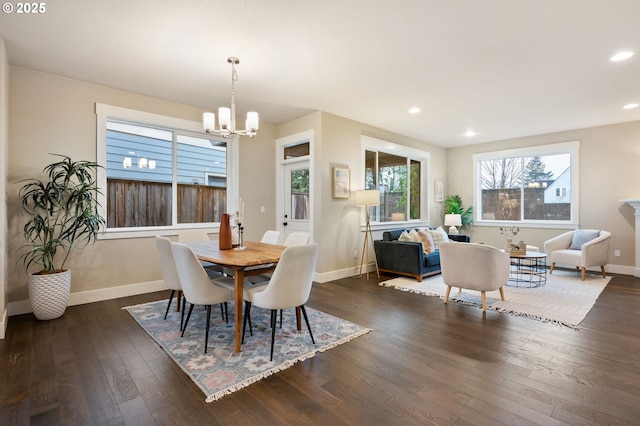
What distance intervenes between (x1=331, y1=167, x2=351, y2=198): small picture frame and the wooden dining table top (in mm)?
2069

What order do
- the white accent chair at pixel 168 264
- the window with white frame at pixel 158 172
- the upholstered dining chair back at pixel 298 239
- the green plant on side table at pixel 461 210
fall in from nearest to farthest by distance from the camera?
the white accent chair at pixel 168 264 < the upholstered dining chair back at pixel 298 239 < the window with white frame at pixel 158 172 < the green plant on side table at pixel 461 210

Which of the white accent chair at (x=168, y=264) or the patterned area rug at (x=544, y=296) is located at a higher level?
A: the white accent chair at (x=168, y=264)

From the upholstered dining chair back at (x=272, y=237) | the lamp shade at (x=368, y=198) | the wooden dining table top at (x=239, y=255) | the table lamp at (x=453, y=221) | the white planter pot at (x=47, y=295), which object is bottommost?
the white planter pot at (x=47, y=295)

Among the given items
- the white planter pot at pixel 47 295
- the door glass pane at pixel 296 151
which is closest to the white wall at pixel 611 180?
the door glass pane at pixel 296 151

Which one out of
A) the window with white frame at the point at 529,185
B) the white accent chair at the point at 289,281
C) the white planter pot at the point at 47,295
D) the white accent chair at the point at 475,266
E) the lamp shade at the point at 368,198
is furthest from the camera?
the window with white frame at the point at 529,185

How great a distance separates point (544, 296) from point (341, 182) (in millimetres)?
3255

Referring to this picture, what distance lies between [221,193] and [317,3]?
11.4 ft

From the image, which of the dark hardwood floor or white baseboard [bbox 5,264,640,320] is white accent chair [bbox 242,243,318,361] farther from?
white baseboard [bbox 5,264,640,320]

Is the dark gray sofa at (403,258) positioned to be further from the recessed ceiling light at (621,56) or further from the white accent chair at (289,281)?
the recessed ceiling light at (621,56)

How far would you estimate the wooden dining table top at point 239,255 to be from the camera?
2.45 m

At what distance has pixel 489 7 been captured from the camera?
2.35m

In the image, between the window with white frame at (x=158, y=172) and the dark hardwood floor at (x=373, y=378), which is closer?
the dark hardwood floor at (x=373, y=378)

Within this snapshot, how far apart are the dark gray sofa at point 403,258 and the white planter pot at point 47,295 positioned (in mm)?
4407

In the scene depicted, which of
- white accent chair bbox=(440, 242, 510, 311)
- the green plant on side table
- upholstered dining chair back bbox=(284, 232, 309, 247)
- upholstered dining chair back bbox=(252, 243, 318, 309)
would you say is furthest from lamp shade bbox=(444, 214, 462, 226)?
upholstered dining chair back bbox=(252, 243, 318, 309)
